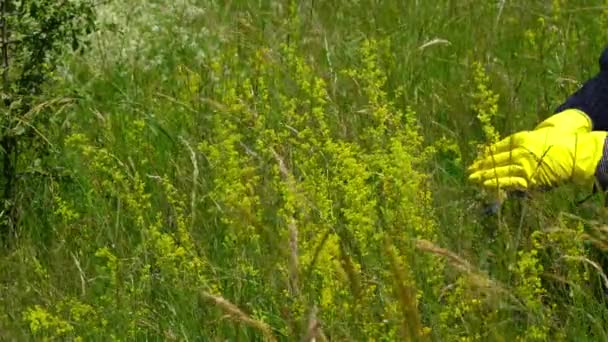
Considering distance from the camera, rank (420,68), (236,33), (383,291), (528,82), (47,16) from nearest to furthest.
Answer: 1. (383,291)
2. (47,16)
3. (528,82)
4. (420,68)
5. (236,33)

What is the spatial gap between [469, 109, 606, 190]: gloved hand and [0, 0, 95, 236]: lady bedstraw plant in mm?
1402

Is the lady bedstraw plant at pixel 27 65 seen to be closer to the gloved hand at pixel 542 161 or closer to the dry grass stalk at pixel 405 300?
the gloved hand at pixel 542 161

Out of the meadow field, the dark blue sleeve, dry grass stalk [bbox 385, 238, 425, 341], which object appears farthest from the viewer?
the dark blue sleeve

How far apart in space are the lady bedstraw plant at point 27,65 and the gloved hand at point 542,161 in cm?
140

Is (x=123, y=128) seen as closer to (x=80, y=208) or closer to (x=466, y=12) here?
(x=80, y=208)

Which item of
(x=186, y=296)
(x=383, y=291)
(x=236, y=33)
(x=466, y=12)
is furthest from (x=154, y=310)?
(x=466, y=12)

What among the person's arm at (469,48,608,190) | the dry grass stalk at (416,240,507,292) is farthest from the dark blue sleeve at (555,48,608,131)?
the dry grass stalk at (416,240,507,292)

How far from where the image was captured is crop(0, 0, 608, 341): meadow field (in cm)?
Result: 250

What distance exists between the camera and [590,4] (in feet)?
16.2

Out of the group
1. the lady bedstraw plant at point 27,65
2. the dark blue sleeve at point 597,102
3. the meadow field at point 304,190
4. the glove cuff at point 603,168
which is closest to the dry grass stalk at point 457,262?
the meadow field at point 304,190

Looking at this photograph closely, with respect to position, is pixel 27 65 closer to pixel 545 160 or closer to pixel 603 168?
pixel 545 160

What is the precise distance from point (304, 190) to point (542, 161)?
1.85ft

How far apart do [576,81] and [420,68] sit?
712 millimetres

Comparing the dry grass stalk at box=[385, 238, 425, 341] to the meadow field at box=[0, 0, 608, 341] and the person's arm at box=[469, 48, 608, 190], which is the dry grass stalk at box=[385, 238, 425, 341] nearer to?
the meadow field at box=[0, 0, 608, 341]
